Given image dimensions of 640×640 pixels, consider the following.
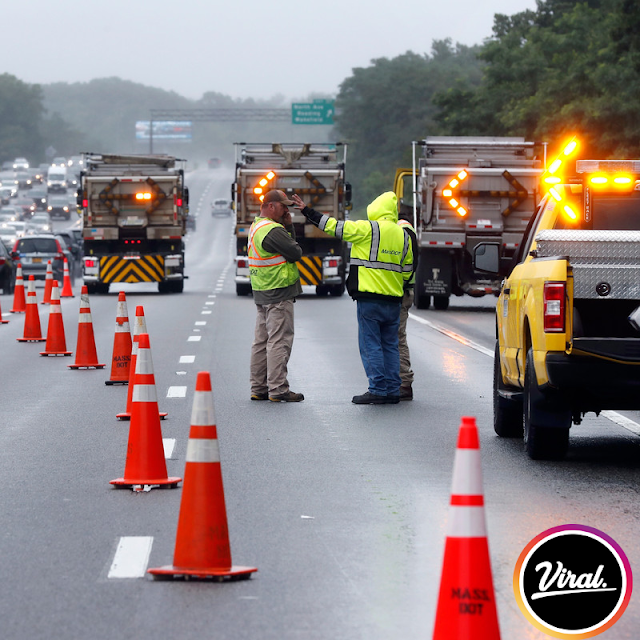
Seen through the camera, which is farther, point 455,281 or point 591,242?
point 455,281

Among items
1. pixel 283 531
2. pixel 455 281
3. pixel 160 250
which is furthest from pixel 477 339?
pixel 160 250

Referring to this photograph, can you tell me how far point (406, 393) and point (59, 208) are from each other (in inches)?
4009

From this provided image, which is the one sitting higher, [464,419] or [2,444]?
[464,419]

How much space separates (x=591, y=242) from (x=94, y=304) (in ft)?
77.8

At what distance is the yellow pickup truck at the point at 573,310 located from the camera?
8.80 metres

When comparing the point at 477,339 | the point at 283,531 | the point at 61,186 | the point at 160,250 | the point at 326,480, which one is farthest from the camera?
the point at 61,186

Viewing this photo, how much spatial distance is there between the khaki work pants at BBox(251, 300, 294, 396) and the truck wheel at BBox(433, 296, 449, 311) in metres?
15.9

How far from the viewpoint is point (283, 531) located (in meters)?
7.27

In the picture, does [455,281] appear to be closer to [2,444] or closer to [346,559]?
[2,444]

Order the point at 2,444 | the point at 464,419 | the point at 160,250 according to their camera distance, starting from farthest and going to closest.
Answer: the point at 160,250, the point at 2,444, the point at 464,419

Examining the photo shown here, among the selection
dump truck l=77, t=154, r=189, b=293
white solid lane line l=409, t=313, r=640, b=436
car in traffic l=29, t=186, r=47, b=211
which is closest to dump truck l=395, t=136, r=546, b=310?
white solid lane line l=409, t=313, r=640, b=436

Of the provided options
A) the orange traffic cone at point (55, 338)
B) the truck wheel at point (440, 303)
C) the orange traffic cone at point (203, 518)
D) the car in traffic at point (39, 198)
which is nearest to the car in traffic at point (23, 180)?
the car in traffic at point (39, 198)

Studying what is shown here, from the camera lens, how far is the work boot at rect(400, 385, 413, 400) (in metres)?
13.4

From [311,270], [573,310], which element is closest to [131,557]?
[573,310]
